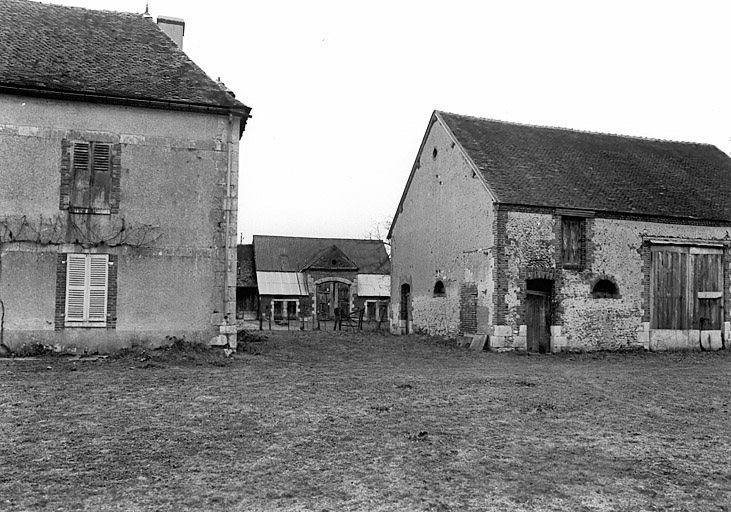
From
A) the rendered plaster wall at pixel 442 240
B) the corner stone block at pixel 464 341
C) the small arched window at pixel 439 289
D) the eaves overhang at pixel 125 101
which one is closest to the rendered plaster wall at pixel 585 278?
the rendered plaster wall at pixel 442 240

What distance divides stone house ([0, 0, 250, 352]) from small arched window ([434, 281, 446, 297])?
9208 millimetres

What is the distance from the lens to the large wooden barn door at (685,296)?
789 inches

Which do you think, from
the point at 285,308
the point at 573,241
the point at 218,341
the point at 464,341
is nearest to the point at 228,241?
the point at 218,341

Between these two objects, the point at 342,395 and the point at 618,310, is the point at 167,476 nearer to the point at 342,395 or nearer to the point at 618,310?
the point at 342,395

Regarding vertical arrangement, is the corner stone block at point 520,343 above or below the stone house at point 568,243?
below

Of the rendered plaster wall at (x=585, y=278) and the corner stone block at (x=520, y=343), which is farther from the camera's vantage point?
the rendered plaster wall at (x=585, y=278)

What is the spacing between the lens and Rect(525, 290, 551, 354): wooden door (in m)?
19.0

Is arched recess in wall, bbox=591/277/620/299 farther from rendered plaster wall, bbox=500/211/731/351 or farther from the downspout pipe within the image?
the downspout pipe

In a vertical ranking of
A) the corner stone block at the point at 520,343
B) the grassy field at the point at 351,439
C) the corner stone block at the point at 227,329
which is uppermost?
the corner stone block at the point at 227,329

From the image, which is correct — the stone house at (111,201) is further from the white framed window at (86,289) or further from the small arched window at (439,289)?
the small arched window at (439,289)

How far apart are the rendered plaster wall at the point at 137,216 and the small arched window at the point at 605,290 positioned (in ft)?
36.2

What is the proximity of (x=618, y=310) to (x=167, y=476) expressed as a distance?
1683 cm

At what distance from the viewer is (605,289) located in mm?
19609

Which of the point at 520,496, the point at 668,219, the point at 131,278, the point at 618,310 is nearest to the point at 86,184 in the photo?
the point at 131,278
